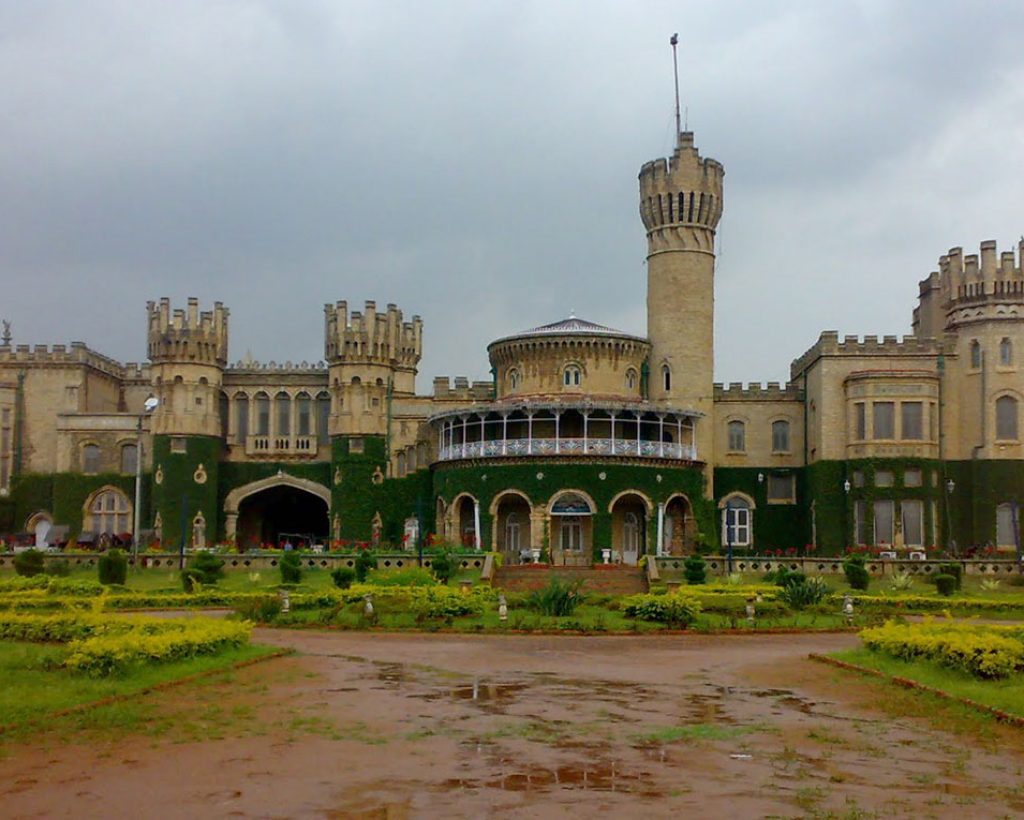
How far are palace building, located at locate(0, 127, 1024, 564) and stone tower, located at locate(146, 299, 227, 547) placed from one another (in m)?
0.11

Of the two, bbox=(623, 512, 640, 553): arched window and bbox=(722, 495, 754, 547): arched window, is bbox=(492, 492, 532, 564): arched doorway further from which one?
bbox=(722, 495, 754, 547): arched window

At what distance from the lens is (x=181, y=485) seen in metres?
61.2

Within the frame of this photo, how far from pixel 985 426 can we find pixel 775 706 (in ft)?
135

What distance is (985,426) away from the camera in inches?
2215

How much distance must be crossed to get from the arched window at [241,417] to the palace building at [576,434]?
0.10 m

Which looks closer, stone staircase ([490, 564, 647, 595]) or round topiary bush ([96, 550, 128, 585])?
round topiary bush ([96, 550, 128, 585])

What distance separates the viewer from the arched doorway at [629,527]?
5503 cm

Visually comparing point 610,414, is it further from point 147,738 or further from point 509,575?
point 147,738

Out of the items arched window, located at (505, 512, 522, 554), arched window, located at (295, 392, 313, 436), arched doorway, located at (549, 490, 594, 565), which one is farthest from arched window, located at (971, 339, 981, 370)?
arched window, located at (295, 392, 313, 436)

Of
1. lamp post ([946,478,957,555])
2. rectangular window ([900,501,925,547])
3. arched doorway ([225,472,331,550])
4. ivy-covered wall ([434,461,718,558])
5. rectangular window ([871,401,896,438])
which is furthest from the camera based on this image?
arched doorway ([225,472,331,550])

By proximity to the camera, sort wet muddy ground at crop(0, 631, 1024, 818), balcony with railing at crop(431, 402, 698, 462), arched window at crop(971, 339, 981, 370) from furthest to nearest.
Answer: arched window at crop(971, 339, 981, 370) < balcony with railing at crop(431, 402, 698, 462) < wet muddy ground at crop(0, 631, 1024, 818)

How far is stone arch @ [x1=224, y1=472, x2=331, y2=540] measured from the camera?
63.2 metres

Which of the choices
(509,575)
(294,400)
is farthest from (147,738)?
(294,400)

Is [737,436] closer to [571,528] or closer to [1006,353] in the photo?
[571,528]
